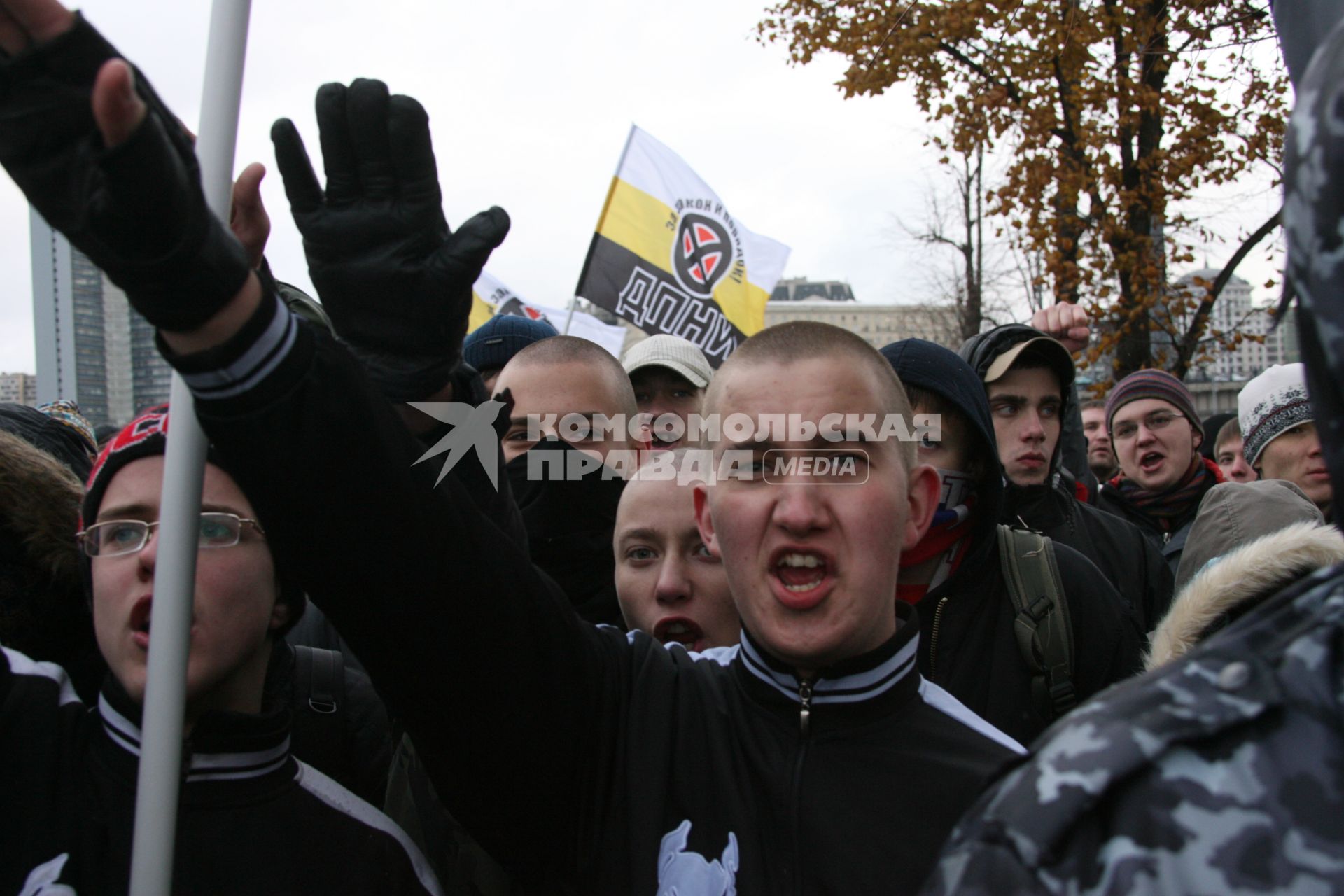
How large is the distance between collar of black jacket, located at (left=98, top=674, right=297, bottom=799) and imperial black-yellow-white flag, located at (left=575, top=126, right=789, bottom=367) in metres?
6.04

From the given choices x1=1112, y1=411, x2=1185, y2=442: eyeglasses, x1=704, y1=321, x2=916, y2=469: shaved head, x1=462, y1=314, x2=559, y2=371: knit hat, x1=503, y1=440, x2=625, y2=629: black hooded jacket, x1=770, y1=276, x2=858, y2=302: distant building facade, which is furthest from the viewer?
x1=770, y1=276, x2=858, y2=302: distant building facade

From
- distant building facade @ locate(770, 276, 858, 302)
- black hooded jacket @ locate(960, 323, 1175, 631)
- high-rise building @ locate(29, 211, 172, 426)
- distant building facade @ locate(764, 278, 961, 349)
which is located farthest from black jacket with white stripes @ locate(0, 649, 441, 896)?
distant building facade @ locate(770, 276, 858, 302)

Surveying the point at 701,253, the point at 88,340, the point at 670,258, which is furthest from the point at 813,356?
the point at 88,340

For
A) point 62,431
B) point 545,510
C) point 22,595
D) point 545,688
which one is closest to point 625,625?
point 545,510

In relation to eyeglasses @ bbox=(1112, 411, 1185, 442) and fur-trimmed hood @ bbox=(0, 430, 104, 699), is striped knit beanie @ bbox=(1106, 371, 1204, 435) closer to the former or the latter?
eyeglasses @ bbox=(1112, 411, 1185, 442)

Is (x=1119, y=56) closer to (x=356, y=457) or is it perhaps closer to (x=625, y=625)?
(x=625, y=625)

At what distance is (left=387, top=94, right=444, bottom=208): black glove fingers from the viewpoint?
1.48 metres

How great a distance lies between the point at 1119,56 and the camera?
10.4 m

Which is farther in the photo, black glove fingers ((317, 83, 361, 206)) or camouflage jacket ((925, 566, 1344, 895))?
black glove fingers ((317, 83, 361, 206))

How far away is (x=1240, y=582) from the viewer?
1.86 metres

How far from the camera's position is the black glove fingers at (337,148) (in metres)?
1.49

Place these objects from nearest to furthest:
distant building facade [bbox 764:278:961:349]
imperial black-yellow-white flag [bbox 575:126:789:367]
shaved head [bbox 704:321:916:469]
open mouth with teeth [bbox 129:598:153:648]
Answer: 1. open mouth with teeth [bbox 129:598:153:648]
2. shaved head [bbox 704:321:916:469]
3. imperial black-yellow-white flag [bbox 575:126:789:367]
4. distant building facade [bbox 764:278:961:349]

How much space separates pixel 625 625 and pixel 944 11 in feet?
29.8

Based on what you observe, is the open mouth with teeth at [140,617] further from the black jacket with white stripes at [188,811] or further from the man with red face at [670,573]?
the man with red face at [670,573]
